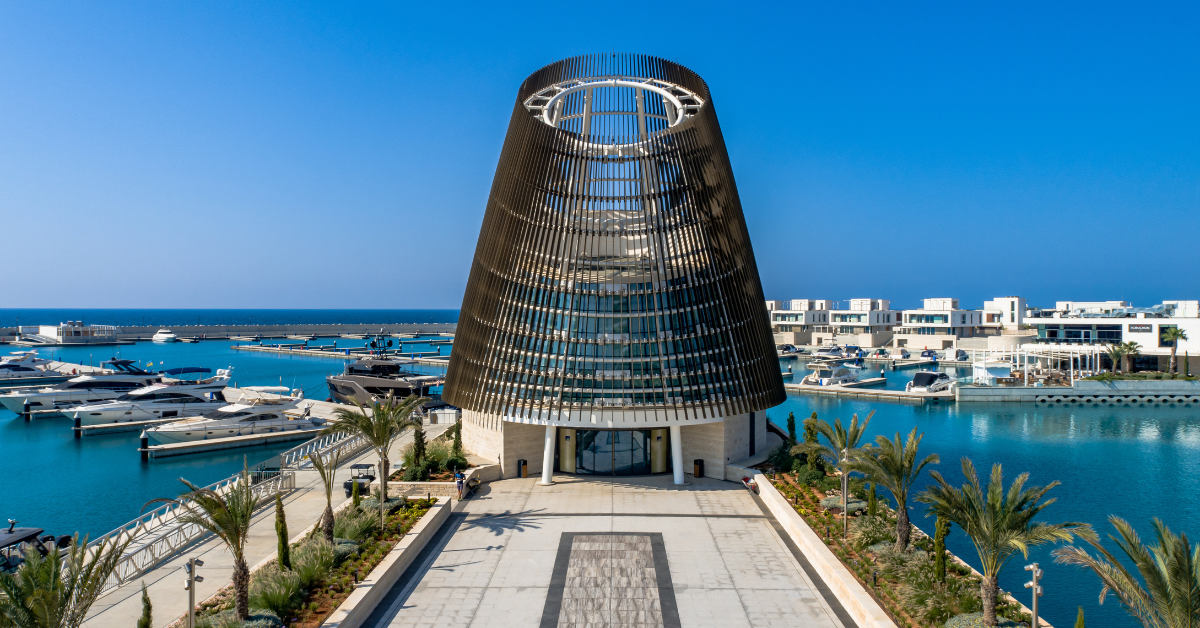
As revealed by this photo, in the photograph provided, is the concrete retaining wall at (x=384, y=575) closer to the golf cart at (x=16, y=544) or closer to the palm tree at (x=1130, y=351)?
the golf cart at (x=16, y=544)

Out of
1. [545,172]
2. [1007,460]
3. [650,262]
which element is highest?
[545,172]

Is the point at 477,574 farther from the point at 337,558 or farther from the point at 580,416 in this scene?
the point at 580,416

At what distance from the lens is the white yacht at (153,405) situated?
60513mm

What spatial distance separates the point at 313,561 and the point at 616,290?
57.6 ft

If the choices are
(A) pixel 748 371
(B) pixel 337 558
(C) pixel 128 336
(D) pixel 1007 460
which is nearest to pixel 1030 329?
(D) pixel 1007 460

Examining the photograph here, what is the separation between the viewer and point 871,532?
22188mm

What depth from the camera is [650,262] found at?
1247 inches

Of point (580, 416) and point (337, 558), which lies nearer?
point (337, 558)

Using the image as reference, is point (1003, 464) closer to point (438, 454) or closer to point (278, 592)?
point (438, 454)

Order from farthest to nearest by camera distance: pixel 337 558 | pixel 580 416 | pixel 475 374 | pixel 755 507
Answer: pixel 475 374
pixel 580 416
pixel 755 507
pixel 337 558

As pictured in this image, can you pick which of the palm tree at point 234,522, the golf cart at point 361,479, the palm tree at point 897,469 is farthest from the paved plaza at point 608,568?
the golf cart at point 361,479

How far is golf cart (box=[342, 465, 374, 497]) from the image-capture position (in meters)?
30.6

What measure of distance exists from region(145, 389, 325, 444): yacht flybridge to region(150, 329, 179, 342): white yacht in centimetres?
13412

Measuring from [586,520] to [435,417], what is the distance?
98.6 ft
